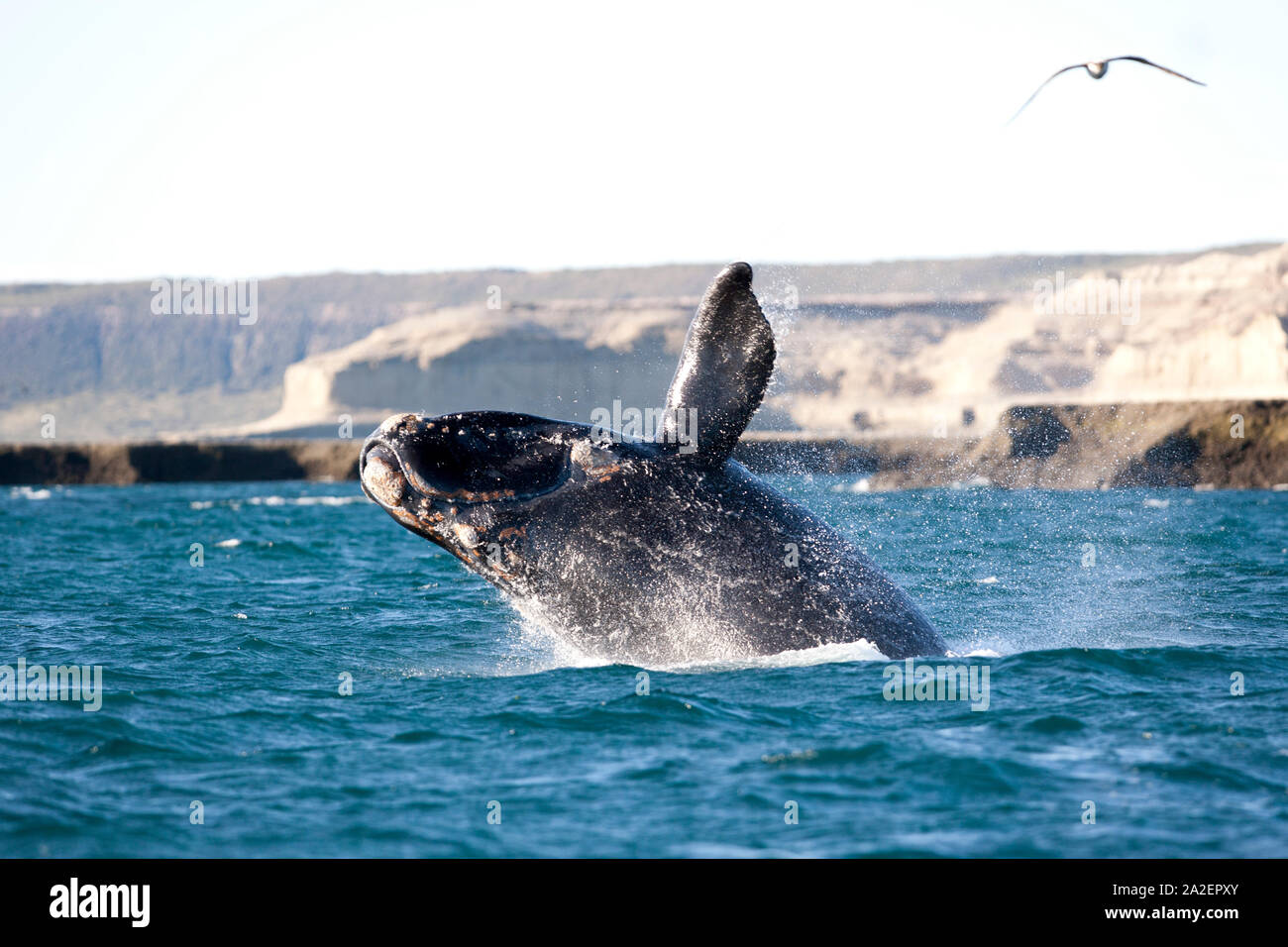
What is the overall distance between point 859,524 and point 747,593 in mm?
20044

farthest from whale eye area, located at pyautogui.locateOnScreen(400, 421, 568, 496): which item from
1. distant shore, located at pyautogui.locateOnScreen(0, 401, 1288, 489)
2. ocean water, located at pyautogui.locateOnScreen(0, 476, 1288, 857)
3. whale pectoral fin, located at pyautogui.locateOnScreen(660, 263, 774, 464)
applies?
distant shore, located at pyautogui.locateOnScreen(0, 401, 1288, 489)

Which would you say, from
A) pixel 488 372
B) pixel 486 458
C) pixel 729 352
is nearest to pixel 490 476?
pixel 486 458

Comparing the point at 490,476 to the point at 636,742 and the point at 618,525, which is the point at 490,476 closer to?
the point at 618,525

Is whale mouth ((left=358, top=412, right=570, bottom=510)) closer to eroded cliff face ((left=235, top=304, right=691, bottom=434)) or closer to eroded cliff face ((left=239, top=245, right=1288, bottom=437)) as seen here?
eroded cliff face ((left=239, top=245, right=1288, bottom=437))

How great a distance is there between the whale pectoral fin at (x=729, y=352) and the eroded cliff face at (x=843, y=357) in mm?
86936

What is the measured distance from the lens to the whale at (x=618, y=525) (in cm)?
912

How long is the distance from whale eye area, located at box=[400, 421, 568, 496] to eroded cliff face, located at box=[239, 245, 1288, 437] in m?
86.7

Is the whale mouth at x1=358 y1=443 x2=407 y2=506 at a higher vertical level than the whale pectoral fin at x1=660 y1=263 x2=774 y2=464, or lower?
lower

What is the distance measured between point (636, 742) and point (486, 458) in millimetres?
2007

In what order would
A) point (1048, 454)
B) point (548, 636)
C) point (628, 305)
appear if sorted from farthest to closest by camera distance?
point (628, 305) → point (1048, 454) → point (548, 636)

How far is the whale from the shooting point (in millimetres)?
9117

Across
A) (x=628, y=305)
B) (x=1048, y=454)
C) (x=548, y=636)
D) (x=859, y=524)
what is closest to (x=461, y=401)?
(x=628, y=305)
